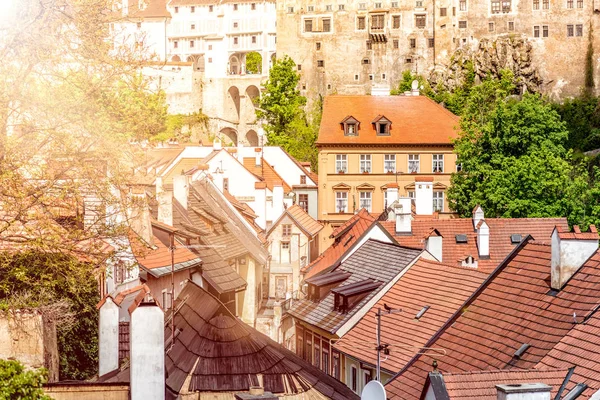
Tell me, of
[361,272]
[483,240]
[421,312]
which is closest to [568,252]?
[421,312]

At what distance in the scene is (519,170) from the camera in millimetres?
46531

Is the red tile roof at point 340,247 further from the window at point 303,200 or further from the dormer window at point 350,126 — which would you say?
the dormer window at point 350,126

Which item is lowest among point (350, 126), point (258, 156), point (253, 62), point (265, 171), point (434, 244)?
point (434, 244)

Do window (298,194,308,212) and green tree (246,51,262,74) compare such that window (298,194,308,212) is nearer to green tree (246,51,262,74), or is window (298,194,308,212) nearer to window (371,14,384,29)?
window (371,14,384,29)

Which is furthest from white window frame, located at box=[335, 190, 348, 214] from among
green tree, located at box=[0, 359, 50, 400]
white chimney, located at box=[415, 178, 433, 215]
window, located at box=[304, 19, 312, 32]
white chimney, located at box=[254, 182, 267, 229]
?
green tree, located at box=[0, 359, 50, 400]

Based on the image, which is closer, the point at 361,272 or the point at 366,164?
the point at 361,272

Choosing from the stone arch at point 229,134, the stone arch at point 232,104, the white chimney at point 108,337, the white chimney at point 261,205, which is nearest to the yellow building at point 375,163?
the white chimney at point 261,205

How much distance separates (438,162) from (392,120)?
3664mm

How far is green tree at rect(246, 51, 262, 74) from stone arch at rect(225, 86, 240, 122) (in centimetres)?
314

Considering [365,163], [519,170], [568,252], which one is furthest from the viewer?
[365,163]

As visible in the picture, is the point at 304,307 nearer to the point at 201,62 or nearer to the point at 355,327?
the point at 355,327

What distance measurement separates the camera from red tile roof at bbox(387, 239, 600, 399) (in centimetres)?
1423

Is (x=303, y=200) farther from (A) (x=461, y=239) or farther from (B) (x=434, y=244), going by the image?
(B) (x=434, y=244)

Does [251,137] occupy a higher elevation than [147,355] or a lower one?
higher
